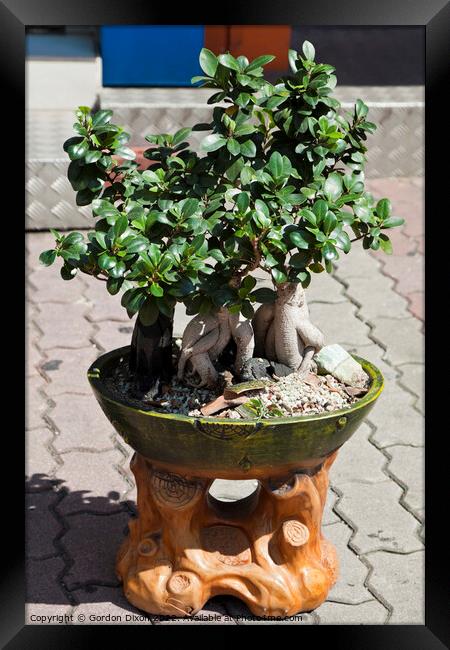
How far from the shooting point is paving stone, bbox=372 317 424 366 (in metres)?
4.36

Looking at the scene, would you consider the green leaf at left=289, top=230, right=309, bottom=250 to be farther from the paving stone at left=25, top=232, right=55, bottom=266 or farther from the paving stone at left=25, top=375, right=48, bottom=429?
the paving stone at left=25, top=232, right=55, bottom=266

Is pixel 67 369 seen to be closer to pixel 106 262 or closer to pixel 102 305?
pixel 102 305

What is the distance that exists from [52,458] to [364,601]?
1243 mm

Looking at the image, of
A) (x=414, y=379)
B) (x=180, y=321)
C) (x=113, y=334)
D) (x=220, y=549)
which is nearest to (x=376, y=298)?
(x=414, y=379)

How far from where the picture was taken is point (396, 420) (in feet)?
12.9

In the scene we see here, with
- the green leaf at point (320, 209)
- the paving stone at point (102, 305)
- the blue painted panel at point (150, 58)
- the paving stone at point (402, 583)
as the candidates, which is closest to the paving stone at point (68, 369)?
the paving stone at point (102, 305)

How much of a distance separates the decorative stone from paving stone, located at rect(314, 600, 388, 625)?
647mm

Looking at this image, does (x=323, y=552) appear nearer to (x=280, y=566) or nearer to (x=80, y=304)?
(x=280, y=566)

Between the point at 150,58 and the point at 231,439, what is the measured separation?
4.04 meters

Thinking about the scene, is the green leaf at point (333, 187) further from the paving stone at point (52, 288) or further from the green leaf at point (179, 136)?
the paving stone at point (52, 288)

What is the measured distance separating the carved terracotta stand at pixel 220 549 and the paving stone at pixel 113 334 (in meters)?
1.51

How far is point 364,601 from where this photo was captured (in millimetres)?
2977
